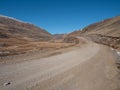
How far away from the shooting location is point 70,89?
11047 mm

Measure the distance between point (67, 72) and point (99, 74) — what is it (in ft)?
10.0

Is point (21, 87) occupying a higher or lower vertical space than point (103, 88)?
higher

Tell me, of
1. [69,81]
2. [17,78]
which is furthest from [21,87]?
[69,81]

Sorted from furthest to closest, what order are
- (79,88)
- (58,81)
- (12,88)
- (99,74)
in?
(99,74) < (58,81) < (79,88) < (12,88)

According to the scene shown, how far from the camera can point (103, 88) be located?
11750 mm

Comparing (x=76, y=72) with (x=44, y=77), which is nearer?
(x=44, y=77)

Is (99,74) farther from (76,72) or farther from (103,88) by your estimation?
(103,88)

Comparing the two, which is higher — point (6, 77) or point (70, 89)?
point (6, 77)

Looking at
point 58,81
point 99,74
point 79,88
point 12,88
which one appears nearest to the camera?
point 12,88

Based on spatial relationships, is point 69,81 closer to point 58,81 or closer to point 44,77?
point 58,81

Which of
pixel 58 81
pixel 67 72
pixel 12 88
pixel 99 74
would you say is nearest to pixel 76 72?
pixel 67 72

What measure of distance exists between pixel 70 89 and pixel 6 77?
5.33m

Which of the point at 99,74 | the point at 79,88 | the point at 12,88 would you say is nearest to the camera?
the point at 12,88

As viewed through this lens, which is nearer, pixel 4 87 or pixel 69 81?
pixel 4 87
